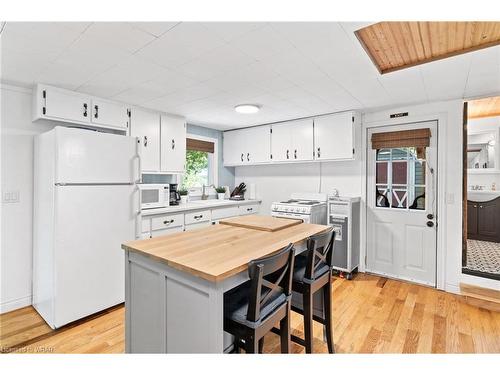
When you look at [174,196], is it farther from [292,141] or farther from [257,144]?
[292,141]

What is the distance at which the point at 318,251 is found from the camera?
185cm

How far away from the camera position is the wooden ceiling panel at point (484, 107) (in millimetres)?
3543

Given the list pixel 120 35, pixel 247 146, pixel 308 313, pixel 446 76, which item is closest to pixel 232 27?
pixel 120 35

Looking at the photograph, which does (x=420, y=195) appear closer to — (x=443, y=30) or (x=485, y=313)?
(x=485, y=313)

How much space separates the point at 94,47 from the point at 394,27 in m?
1.99

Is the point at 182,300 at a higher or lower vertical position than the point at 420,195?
lower

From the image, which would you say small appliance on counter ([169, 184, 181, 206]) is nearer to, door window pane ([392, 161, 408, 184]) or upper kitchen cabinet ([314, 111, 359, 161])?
upper kitchen cabinet ([314, 111, 359, 161])

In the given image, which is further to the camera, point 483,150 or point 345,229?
point 483,150

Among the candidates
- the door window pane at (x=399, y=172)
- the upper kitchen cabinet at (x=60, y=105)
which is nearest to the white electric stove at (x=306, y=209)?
the door window pane at (x=399, y=172)

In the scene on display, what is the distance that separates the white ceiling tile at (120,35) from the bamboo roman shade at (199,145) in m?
2.50

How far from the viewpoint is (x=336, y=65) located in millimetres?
2137

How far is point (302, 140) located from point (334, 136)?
1.56ft

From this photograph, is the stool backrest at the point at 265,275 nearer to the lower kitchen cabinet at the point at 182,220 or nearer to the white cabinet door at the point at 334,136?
the lower kitchen cabinet at the point at 182,220
